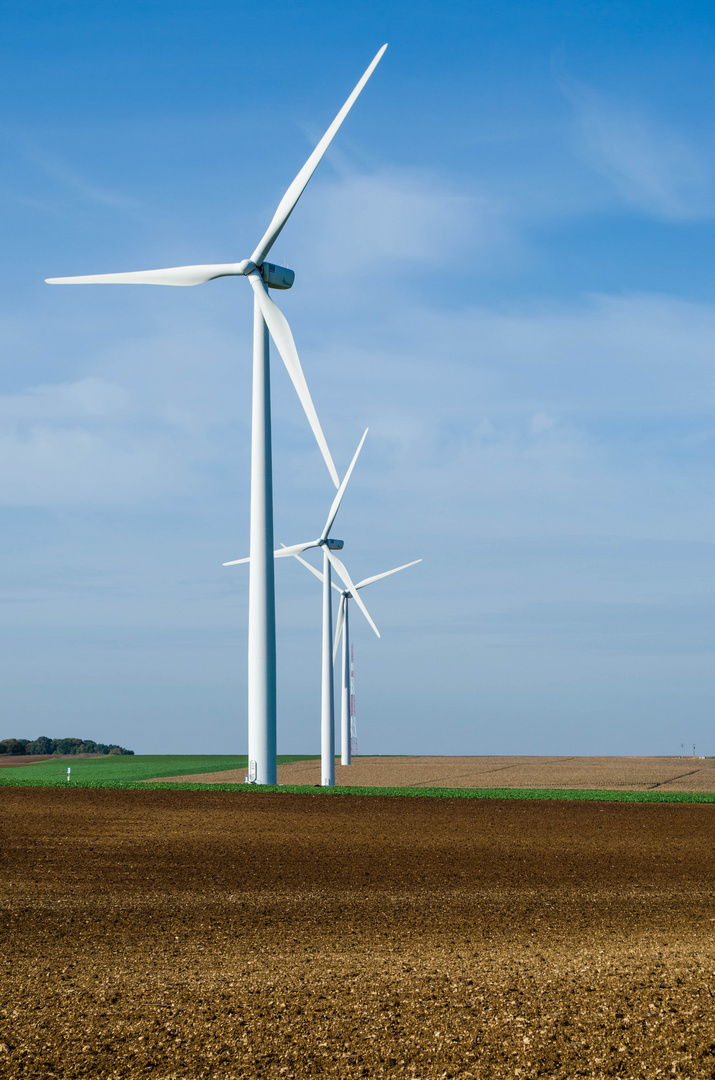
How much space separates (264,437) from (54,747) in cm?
10970

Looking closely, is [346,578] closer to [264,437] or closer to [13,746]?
[264,437]

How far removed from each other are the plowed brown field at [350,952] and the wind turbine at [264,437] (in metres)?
9.09

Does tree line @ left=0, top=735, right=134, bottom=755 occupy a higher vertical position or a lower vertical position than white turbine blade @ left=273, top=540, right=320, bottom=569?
lower

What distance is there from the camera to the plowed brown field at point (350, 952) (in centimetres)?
833

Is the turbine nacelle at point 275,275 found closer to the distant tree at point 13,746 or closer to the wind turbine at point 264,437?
the wind turbine at point 264,437

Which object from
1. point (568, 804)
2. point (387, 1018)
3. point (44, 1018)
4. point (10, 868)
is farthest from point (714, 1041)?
point (568, 804)

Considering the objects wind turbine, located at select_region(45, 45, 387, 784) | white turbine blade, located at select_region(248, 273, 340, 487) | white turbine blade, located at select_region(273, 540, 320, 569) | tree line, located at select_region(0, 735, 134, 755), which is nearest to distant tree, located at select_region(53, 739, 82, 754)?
tree line, located at select_region(0, 735, 134, 755)

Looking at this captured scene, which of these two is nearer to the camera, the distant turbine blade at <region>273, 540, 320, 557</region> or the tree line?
the distant turbine blade at <region>273, 540, 320, 557</region>

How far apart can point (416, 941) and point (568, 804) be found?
19.8m

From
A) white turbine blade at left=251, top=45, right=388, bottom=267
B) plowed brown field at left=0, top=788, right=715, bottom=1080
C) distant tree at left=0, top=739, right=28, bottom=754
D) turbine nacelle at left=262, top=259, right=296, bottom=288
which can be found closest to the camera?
plowed brown field at left=0, top=788, right=715, bottom=1080

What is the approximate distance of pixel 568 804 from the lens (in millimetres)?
30766

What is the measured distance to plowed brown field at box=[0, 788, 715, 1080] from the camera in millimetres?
8328

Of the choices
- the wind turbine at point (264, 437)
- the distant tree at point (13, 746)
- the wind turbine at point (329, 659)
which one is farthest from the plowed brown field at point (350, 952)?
the distant tree at point (13, 746)

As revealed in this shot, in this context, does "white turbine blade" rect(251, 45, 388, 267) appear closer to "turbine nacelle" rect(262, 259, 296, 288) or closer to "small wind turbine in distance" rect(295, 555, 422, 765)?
"turbine nacelle" rect(262, 259, 296, 288)
